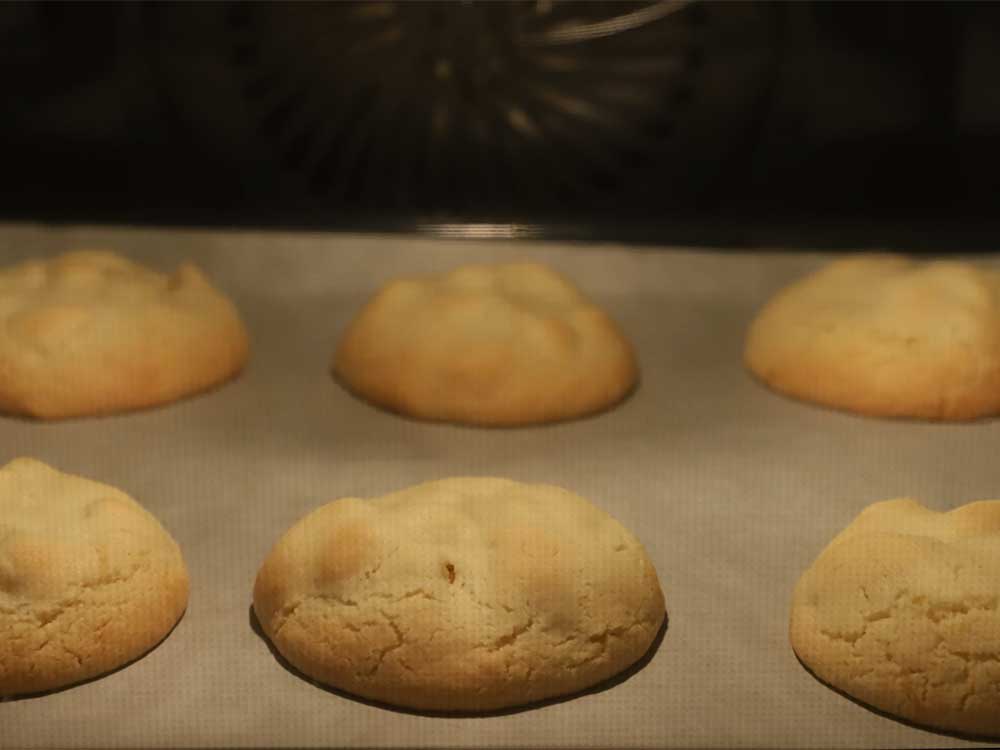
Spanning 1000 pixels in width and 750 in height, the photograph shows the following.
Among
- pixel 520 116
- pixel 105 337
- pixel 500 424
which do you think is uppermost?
pixel 520 116

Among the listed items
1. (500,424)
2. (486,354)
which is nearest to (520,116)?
(486,354)

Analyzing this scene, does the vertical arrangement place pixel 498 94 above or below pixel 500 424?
above

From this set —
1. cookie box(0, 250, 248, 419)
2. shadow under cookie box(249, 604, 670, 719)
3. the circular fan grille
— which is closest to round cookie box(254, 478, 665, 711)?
shadow under cookie box(249, 604, 670, 719)

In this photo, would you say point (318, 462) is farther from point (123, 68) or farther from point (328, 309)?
point (123, 68)

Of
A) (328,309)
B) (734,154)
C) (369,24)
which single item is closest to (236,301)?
(328,309)

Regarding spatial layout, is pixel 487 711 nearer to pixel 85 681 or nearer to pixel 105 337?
pixel 85 681

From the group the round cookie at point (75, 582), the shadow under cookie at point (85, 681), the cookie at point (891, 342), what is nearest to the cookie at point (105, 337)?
the round cookie at point (75, 582)

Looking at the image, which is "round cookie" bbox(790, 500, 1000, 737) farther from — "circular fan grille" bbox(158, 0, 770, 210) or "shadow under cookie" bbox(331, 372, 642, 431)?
"circular fan grille" bbox(158, 0, 770, 210)

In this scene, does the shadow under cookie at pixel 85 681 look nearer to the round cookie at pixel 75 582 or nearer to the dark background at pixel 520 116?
the round cookie at pixel 75 582
